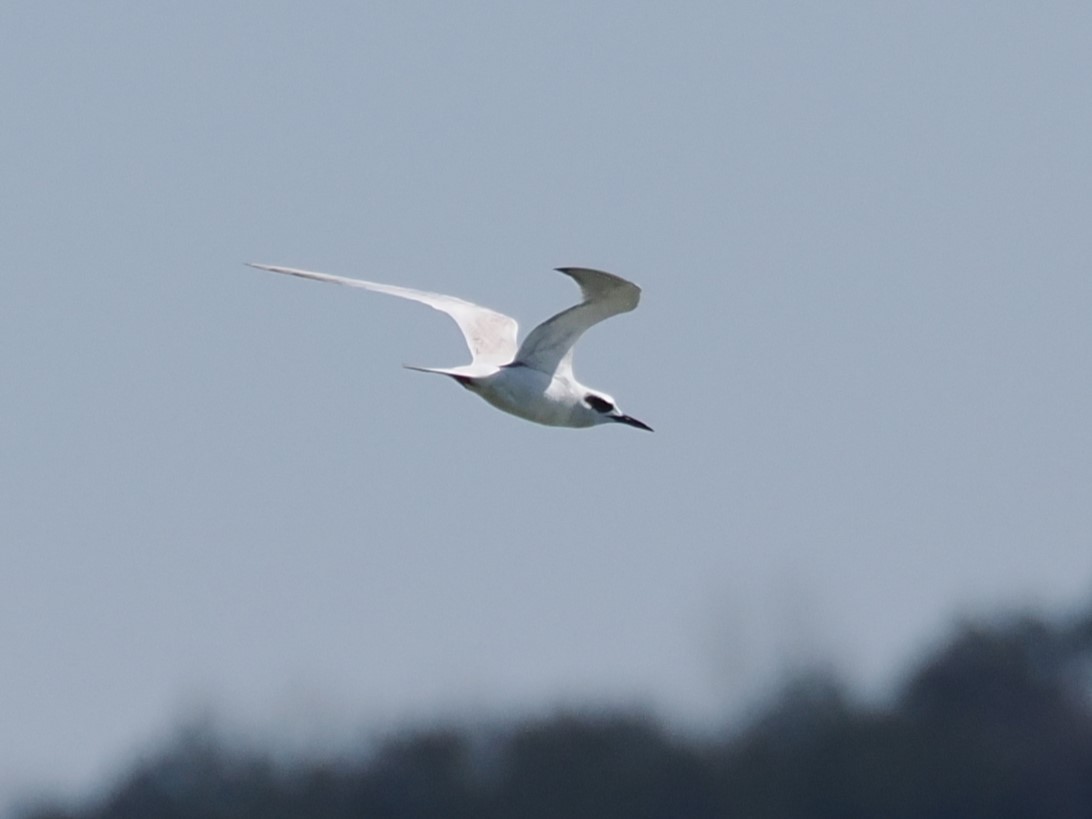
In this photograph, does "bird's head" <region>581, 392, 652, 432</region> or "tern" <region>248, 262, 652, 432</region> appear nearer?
"tern" <region>248, 262, 652, 432</region>

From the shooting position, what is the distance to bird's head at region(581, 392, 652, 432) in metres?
17.0

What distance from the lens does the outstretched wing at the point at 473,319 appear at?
663 inches

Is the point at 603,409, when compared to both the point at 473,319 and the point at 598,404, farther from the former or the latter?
the point at 473,319

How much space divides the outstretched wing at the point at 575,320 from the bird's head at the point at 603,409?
28 cm

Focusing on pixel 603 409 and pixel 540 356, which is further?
pixel 603 409

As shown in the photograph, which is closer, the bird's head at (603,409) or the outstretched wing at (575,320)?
the outstretched wing at (575,320)

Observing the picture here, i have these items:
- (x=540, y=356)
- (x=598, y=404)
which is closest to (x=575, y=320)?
(x=540, y=356)

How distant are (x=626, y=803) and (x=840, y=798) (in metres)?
2.05

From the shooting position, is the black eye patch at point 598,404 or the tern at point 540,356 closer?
the tern at point 540,356

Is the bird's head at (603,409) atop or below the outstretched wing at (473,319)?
below

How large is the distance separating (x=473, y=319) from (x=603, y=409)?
3.51 feet

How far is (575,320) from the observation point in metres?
16.3

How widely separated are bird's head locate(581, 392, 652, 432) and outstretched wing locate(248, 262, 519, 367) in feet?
1.81

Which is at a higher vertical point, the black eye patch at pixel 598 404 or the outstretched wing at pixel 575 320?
the outstretched wing at pixel 575 320
